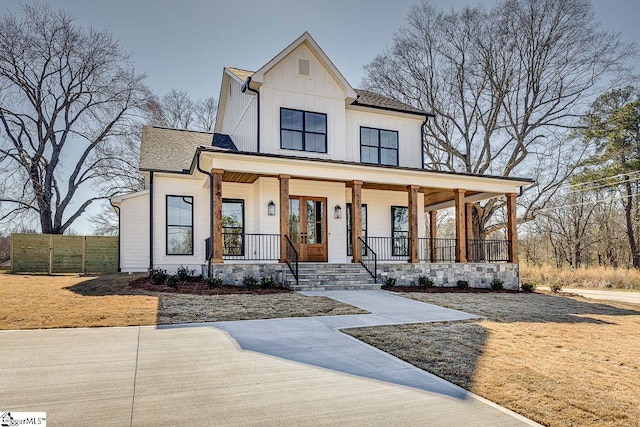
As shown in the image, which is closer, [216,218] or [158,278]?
[158,278]

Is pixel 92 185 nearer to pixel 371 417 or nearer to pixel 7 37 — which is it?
pixel 7 37

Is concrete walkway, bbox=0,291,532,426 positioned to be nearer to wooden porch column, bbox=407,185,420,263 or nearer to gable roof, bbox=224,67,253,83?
wooden porch column, bbox=407,185,420,263

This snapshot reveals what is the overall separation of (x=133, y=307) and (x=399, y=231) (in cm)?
1117

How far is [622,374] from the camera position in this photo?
505cm

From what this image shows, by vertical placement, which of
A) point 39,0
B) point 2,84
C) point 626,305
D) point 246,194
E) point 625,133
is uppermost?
point 39,0

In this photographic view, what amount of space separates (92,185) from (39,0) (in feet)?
33.1

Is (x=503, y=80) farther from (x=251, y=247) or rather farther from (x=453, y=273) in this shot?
(x=251, y=247)

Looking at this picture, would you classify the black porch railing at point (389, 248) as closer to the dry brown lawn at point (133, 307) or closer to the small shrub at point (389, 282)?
the small shrub at point (389, 282)

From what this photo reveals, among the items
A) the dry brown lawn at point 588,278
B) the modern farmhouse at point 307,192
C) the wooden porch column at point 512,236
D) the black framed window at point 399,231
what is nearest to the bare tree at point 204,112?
the modern farmhouse at point 307,192

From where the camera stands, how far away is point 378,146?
55.2ft

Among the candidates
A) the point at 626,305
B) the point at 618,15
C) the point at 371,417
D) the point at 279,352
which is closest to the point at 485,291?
Result: the point at 626,305

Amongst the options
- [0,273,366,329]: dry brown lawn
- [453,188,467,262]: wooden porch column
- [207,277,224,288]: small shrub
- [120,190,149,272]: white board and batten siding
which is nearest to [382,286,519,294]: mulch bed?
[453,188,467,262]: wooden porch column

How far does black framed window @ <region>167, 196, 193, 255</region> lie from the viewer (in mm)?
15461

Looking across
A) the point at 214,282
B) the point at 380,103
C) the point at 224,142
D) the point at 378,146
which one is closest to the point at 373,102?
the point at 380,103
